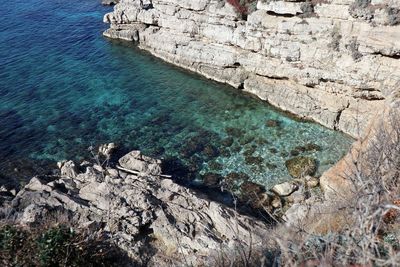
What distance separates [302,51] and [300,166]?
11.2 meters

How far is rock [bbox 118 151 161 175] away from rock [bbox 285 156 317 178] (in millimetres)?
9690

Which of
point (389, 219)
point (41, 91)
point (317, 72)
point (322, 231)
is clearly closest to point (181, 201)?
point (322, 231)

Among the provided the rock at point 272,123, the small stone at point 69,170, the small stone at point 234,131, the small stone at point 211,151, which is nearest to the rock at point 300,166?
the rock at point 272,123

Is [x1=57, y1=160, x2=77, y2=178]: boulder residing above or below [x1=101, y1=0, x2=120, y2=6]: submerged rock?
below

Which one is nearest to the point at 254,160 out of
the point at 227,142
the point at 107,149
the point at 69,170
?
the point at 227,142

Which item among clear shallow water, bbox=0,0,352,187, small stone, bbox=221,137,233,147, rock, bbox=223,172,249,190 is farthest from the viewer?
small stone, bbox=221,137,233,147

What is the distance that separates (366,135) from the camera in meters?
26.5

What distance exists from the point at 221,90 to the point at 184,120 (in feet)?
20.1

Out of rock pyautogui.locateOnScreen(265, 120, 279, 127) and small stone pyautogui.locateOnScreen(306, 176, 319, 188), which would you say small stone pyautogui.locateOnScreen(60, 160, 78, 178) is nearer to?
rock pyautogui.locateOnScreen(265, 120, 279, 127)

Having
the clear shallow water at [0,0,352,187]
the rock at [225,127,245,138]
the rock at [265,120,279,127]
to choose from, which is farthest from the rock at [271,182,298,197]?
the rock at [265,120,279,127]

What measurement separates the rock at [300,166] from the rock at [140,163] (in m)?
9.69

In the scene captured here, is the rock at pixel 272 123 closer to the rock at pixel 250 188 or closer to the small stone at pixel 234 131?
the small stone at pixel 234 131

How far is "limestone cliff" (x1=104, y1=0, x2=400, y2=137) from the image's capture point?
3194 centimetres

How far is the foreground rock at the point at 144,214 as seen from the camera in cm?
2159
